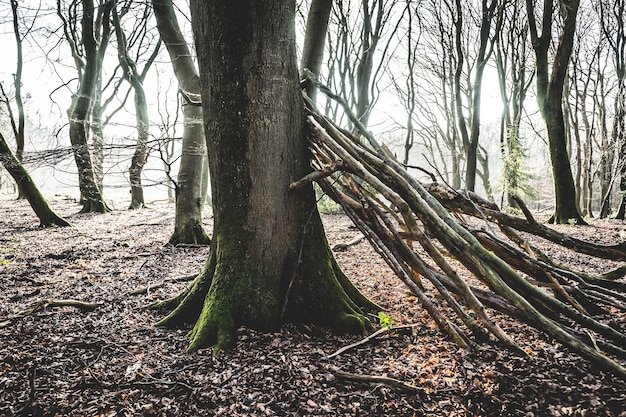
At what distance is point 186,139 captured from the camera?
6.38 m

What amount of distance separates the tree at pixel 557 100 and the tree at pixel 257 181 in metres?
8.13

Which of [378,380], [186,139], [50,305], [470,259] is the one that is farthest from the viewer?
[186,139]

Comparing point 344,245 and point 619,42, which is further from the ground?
point 619,42

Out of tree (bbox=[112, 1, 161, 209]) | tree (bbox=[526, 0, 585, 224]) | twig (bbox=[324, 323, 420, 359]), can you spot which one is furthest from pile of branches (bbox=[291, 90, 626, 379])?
tree (bbox=[112, 1, 161, 209])

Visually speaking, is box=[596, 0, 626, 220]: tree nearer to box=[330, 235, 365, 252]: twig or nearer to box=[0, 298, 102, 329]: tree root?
box=[330, 235, 365, 252]: twig

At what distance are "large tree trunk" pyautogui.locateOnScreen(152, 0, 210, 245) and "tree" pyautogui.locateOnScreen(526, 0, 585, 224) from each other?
8063 millimetres

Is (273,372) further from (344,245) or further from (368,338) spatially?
(344,245)

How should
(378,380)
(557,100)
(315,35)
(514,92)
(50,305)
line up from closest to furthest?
(378,380)
(50,305)
(315,35)
(557,100)
(514,92)

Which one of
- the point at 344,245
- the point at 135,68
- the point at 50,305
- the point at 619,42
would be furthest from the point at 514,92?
the point at 50,305

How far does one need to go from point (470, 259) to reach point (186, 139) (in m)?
5.50

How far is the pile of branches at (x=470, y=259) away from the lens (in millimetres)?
2174

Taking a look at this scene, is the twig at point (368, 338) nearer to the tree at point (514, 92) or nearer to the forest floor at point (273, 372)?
the forest floor at point (273, 372)

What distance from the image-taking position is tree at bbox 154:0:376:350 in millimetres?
2555

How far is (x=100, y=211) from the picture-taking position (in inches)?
457
